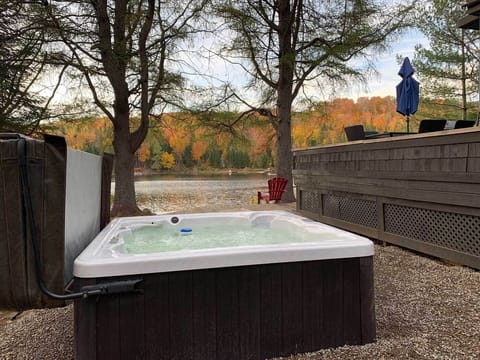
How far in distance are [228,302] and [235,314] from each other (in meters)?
0.08

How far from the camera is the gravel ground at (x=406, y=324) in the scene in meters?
1.92

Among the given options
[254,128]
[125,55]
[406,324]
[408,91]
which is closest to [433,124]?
[408,91]

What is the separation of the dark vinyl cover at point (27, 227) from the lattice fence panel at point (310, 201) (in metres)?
4.84

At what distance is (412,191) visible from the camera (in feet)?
12.7

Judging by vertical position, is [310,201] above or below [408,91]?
below

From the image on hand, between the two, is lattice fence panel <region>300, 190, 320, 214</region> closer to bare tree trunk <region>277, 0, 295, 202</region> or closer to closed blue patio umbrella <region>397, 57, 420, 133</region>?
closed blue patio umbrella <region>397, 57, 420, 133</region>

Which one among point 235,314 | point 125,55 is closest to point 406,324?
point 235,314

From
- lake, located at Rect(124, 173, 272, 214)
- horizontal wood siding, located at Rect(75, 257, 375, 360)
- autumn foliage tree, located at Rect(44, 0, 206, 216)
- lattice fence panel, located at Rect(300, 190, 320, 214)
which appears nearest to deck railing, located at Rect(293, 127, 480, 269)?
lattice fence panel, located at Rect(300, 190, 320, 214)

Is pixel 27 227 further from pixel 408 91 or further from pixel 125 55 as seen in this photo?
pixel 408 91

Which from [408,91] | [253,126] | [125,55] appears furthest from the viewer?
[253,126]

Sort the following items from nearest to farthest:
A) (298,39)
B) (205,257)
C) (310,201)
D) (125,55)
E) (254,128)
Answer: (205,257) < (125,55) < (310,201) < (298,39) < (254,128)

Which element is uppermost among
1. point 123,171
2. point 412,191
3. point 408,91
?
point 408,91

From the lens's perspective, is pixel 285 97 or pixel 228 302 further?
pixel 285 97

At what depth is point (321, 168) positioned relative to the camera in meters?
5.94
